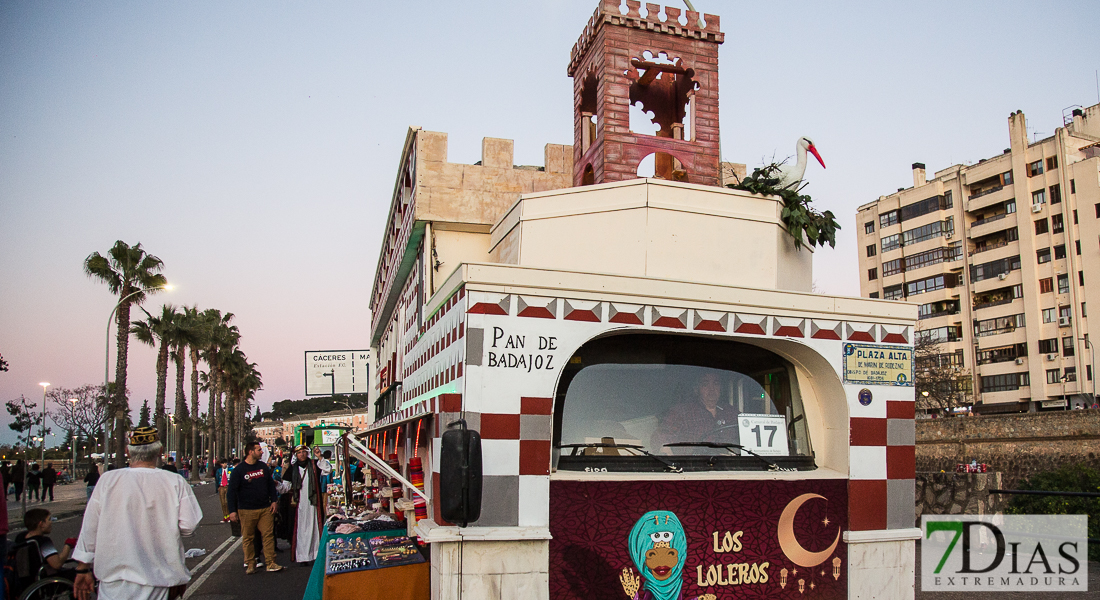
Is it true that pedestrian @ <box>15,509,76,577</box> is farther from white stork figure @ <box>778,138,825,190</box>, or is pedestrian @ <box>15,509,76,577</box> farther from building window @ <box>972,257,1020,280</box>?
building window @ <box>972,257,1020,280</box>

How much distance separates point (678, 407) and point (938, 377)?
51.8 metres

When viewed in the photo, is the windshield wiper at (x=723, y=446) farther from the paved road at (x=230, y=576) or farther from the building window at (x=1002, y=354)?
the building window at (x=1002, y=354)

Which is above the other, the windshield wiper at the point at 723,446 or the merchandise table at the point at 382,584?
the windshield wiper at the point at 723,446

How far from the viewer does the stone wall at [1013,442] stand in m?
37.8

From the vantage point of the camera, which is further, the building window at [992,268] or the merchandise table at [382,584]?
the building window at [992,268]

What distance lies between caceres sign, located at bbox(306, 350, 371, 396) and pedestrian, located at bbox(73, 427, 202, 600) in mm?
29638

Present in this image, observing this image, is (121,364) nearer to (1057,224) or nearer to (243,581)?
(243,581)

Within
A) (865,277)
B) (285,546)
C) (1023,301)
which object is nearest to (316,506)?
(285,546)

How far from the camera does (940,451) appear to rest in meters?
45.5

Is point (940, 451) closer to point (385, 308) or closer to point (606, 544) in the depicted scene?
point (385, 308)

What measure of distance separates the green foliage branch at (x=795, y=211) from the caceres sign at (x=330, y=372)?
2980 cm

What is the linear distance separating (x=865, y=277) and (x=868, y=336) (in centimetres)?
6437

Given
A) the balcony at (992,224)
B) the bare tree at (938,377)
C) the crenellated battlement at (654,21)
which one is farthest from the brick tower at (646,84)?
the balcony at (992,224)

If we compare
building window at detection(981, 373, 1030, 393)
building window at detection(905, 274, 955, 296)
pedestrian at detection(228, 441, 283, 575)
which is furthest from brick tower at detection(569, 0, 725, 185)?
building window at detection(905, 274, 955, 296)
